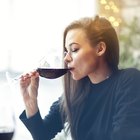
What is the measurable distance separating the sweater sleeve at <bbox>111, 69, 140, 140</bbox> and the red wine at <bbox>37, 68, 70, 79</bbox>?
18 centimetres

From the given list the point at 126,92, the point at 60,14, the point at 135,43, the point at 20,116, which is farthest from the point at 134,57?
the point at 20,116

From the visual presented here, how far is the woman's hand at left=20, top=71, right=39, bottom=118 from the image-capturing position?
3.08ft

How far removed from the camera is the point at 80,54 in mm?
915

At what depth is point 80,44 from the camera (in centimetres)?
92

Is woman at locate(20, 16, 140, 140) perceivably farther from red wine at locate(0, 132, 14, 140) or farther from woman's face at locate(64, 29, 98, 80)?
red wine at locate(0, 132, 14, 140)

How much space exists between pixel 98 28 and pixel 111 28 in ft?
0.14

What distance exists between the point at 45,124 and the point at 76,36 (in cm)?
29

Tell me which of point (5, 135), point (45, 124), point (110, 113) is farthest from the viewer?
point (45, 124)

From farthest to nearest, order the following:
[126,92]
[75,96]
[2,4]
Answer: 1. [2,4]
2. [75,96]
3. [126,92]

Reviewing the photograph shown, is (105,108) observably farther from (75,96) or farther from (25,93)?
(25,93)

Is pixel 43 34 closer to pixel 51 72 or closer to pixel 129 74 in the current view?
pixel 51 72

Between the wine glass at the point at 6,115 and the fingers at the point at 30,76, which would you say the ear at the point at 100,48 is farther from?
the wine glass at the point at 6,115

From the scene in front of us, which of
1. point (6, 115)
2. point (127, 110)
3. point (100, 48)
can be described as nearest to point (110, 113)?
point (127, 110)

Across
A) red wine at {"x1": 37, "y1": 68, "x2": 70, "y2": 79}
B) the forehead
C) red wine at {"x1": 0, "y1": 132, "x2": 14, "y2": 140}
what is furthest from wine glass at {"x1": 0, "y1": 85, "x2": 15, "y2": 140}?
the forehead
